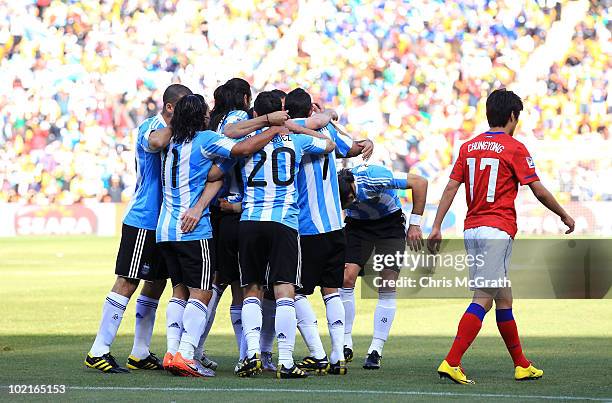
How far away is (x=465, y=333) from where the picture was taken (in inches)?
287

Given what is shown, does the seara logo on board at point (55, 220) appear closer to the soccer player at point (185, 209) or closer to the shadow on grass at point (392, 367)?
the shadow on grass at point (392, 367)

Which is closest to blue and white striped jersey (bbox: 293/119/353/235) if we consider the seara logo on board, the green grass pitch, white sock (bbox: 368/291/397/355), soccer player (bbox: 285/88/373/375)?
soccer player (bbox: 285/88/373/375)

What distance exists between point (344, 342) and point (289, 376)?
1.19 meters

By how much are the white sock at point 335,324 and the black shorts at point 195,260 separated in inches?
36.7

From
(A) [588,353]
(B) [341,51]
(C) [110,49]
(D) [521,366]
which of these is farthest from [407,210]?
(D) [521,366]

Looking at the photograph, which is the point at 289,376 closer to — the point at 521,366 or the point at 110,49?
the point at 521,366

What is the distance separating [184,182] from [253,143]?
0.61 meters

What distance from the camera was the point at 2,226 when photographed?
31.1 m

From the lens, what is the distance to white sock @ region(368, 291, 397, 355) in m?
8.62

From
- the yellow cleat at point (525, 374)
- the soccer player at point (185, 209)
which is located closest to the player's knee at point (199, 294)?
the soccer player at point (185, 209)

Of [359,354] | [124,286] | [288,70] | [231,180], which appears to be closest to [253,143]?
[231,180]

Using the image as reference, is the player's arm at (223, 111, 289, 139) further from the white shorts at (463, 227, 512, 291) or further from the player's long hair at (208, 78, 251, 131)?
the white shorts at (463, 227, 512, 291)

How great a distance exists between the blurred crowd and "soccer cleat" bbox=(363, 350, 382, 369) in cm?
2125

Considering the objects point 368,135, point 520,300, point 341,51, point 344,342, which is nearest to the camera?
point 344,342
